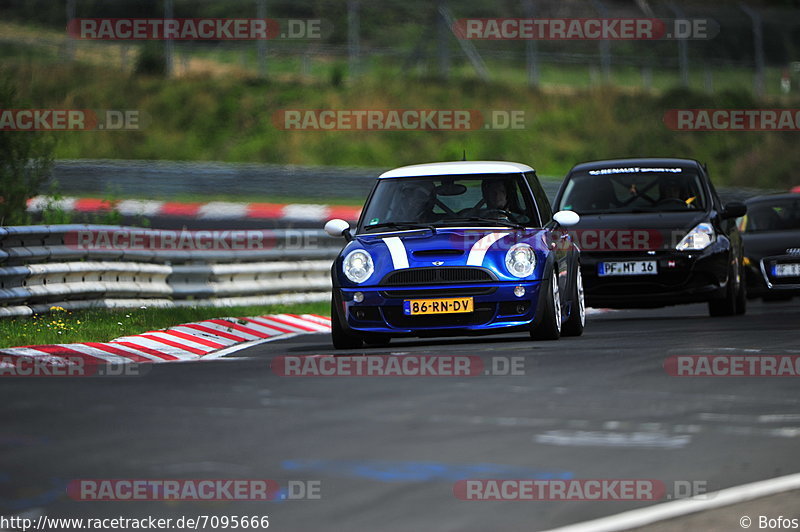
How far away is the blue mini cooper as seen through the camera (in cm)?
1205

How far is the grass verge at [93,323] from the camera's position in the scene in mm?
12805

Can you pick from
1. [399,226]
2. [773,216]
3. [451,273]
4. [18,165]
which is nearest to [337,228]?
[399,226]

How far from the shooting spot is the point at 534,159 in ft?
131

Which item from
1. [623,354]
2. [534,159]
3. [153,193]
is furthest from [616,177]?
[534,159]

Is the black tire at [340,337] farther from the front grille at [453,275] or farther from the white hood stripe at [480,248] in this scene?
the white hood stripe at [480,248]

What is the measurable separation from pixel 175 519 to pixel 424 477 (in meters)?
1.13

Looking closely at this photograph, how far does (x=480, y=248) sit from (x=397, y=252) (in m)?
0.63

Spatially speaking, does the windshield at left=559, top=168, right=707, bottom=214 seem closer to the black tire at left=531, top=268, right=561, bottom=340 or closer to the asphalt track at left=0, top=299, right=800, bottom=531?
the black tire at left=531, top=268, right=561, bottom=340

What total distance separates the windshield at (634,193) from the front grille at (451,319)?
4.57 meters

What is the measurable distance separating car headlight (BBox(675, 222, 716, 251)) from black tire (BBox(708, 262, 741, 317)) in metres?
0.46

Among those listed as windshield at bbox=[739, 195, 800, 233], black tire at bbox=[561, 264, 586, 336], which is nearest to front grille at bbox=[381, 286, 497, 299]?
black tire at bbox=[561, 264, 586, 336]

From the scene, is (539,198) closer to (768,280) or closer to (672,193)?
(672,193)

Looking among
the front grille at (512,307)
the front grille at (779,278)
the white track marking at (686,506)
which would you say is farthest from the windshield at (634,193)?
the white track marking at (686,506)

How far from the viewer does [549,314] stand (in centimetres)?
1228
